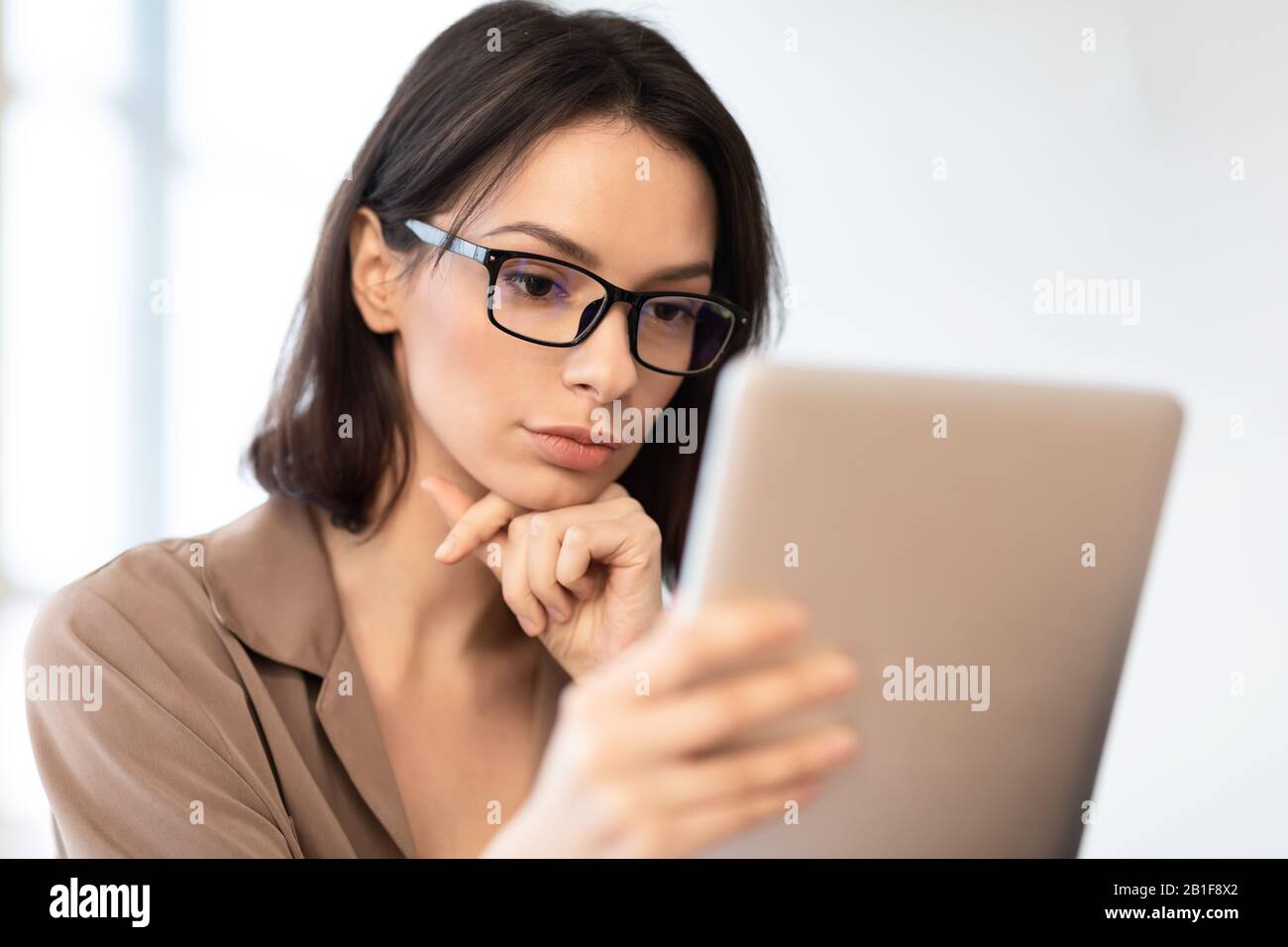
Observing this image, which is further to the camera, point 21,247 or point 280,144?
point 280,144

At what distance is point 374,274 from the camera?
60.3 inches

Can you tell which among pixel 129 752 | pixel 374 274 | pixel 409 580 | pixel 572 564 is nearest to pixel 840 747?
pixel 572 564

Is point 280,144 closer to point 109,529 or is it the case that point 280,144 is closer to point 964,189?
point 109,529

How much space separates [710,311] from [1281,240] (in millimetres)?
2131

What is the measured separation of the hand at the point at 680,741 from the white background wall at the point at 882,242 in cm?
245

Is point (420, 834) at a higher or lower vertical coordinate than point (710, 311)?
lower

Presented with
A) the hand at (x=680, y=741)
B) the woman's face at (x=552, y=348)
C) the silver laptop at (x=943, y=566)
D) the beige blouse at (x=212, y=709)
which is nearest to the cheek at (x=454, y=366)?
the woman's face at (x=552, y=348)

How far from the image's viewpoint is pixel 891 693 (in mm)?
761

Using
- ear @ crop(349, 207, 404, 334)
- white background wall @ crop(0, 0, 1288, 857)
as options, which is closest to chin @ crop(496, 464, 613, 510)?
ear @ crop(349, 207, 404, 334)

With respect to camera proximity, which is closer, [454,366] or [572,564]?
[572,564]

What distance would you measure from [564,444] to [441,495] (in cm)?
17

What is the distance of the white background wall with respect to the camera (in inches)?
111

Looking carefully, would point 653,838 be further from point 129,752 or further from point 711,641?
point 129,752
